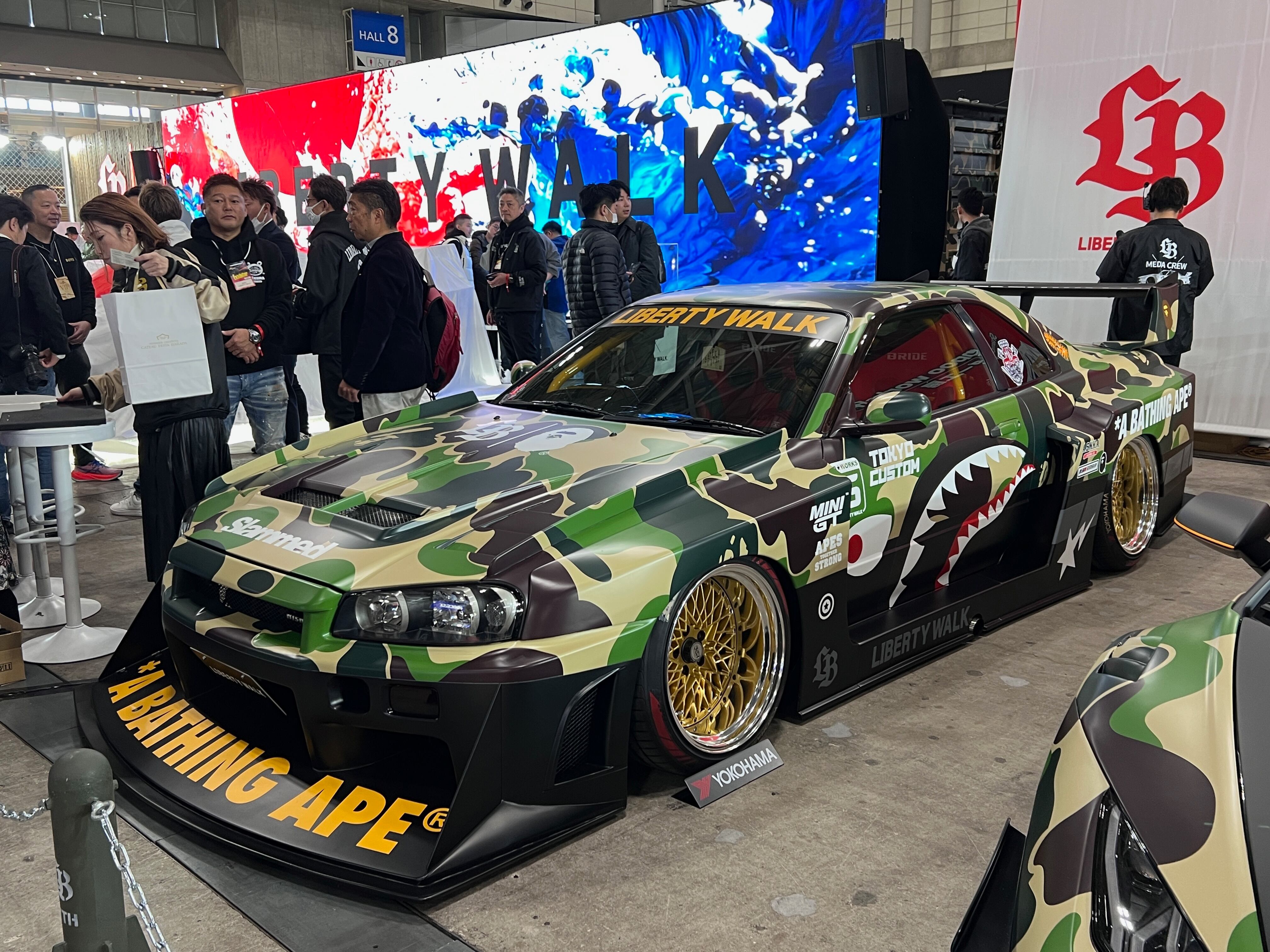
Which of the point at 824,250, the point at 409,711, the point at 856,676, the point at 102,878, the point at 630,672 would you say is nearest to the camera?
the point at 102,878

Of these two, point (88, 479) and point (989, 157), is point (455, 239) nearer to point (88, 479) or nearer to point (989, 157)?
point (88, 479)

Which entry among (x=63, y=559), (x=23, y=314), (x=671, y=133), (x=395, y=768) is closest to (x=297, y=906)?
(x=395, y=768)

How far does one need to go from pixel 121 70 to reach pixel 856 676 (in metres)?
23.6

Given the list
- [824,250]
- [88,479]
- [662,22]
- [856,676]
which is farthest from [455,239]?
[856,676]

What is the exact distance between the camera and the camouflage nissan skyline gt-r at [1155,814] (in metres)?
1.41

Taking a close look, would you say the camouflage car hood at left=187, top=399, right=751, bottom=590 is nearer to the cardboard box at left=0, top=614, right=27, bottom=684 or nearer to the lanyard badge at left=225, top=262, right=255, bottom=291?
the cardboard box at left=0, top=614, right=27, bottom=684

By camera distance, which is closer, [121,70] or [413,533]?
[413,533]

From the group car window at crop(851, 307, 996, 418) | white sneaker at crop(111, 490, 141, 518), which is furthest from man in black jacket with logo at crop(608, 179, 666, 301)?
car window at crop(851, 307, 996, 418)

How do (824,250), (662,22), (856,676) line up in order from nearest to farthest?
(856,676)
(824,250)
(662,22)

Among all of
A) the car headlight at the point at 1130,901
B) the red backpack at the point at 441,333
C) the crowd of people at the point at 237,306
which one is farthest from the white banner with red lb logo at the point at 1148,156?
the car headlight at the point at 1130,901

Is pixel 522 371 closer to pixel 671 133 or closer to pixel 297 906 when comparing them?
pixel 297 906

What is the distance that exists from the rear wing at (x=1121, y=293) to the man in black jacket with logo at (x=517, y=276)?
16.1ft

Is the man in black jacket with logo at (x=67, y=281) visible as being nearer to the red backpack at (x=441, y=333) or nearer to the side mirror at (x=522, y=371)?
the red backpack at (x=441, y=333)

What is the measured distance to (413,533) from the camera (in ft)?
9.14
